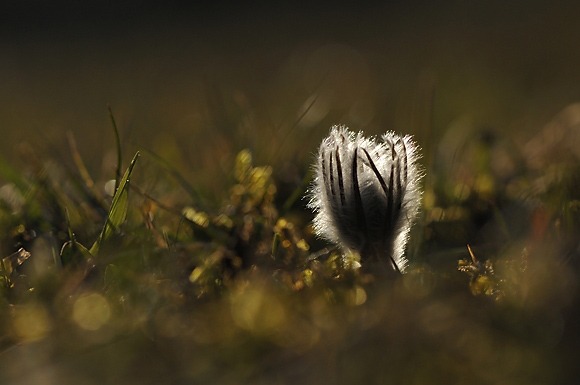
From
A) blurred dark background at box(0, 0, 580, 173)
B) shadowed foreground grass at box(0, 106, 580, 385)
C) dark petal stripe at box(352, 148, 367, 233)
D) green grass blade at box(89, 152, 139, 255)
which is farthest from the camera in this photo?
blurred dark background at box(0, 0, 580, 173)

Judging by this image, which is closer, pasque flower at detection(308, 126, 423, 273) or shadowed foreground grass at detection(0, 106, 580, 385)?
shadowed foreground grass at detection(0, 106, 580, 385)

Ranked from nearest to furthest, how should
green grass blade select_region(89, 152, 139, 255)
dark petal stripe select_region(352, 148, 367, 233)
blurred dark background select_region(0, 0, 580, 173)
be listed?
dark petal stripe select_region(352, 148, 367, 233) → green grass blade select_region(89, 152, 139, 255) → blurred dark background select_region(0, 0, 580, 173)

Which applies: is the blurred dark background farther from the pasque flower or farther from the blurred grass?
the pasque flower

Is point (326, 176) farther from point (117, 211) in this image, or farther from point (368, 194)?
point (117, 211)

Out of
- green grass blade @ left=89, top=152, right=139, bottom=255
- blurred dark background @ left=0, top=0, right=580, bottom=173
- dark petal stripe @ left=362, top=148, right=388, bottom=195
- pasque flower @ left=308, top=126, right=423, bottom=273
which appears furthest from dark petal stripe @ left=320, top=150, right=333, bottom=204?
blurred dark background @ left=0, top=0, right=580, bottom=173

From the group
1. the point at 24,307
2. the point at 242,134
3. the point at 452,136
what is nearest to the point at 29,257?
the point at 24,307

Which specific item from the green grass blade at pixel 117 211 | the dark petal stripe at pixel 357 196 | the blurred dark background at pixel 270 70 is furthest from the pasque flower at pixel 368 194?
the blurred dark background at pixel 270 70

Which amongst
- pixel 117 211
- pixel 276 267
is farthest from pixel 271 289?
pixel 117 211
